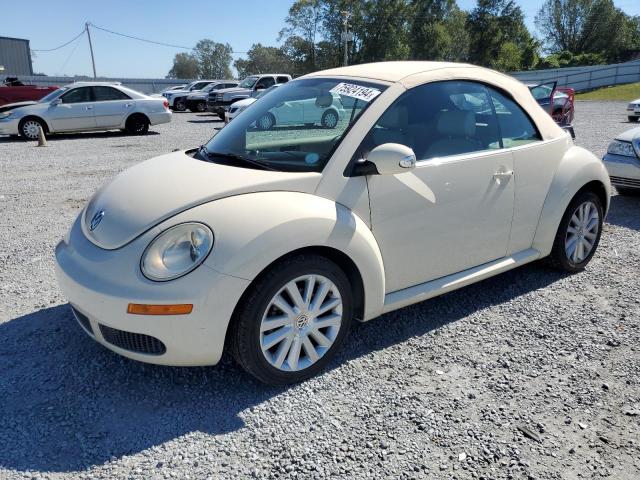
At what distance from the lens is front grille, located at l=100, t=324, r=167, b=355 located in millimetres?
2576

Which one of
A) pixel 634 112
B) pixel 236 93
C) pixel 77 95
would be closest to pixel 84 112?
pixel 77 95

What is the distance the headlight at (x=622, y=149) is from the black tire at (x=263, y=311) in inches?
205

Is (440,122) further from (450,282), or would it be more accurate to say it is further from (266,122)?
(266,122)

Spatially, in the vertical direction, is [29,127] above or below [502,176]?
above

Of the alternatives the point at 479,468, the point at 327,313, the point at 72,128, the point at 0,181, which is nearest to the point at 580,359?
the point at 479,468

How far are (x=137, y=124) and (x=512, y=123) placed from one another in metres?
13.6

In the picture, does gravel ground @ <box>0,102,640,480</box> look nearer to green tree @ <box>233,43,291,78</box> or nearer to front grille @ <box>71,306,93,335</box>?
front grille @ <box>71,306,93,335</box>

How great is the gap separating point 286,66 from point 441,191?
75.0m

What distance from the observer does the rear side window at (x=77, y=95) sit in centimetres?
1424

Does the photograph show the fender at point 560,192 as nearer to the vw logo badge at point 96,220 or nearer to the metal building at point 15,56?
the vw logo badge at point 96,220

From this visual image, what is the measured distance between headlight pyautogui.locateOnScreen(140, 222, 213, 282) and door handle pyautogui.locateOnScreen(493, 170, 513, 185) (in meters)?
2.01

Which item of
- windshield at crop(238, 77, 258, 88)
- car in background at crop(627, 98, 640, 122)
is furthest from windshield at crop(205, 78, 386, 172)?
windshield at crop(238, 77, 258, 88)

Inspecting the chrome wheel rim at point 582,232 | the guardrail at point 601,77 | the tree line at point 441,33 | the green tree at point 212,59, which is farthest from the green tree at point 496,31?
the chrome wheel rim at point 582,232

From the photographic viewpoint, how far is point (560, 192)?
400 cm
